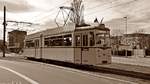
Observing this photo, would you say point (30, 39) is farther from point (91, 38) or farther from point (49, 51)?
point (91, 38)

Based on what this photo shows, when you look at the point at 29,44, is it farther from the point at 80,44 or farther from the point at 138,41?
the point at 138,41

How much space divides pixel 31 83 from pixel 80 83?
2.05m

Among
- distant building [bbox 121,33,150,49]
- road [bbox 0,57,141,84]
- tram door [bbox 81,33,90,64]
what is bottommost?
road [bbox 0,57,141,84]

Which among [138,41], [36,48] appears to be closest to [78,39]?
[36,48]

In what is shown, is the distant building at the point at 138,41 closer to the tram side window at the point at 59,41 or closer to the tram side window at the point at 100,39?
the tram side window at the point at 59,41

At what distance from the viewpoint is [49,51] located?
1040 inches

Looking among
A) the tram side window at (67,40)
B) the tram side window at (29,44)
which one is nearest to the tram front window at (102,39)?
the tram side window at (67,40)

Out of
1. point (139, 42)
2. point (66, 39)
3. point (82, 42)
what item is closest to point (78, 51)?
point (82, 42)

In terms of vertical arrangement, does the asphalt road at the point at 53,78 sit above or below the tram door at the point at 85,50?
below

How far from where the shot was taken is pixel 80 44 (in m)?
21.5

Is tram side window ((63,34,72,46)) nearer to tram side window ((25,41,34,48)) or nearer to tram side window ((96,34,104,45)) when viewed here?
tram side window ((96,34,104,45))

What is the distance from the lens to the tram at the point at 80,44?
20453 millimetres

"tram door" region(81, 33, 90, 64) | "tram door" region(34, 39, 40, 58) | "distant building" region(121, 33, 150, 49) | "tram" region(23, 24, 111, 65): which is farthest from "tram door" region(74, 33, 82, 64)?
"distant building" region(121, 33, 150, 49)

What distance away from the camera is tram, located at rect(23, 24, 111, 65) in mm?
20453
